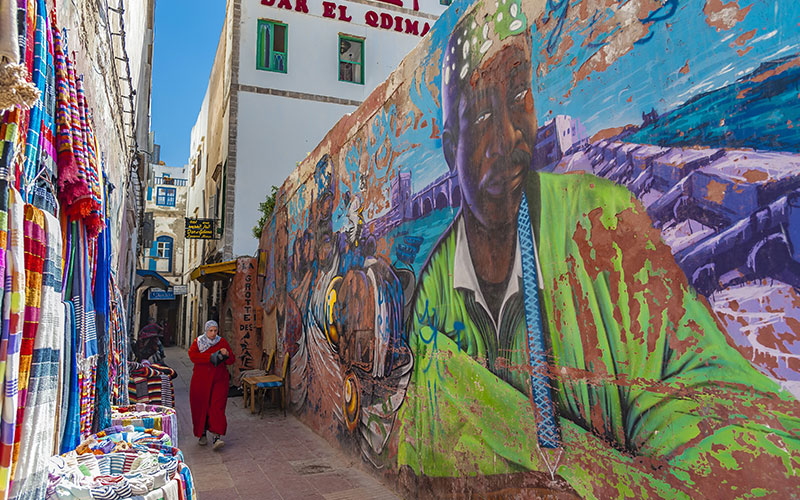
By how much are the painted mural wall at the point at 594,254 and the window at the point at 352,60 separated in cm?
1179

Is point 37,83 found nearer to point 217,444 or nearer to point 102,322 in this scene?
point 102,322

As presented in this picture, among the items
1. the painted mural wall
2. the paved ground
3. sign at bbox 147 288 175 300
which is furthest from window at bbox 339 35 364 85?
sign at bbox 147 288 175 300

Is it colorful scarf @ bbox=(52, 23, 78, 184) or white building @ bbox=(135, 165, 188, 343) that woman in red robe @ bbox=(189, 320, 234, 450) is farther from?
white building @ bbox=(135, 165, 188, 343)

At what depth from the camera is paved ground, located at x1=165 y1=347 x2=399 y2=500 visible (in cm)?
486

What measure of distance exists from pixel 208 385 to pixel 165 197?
2688 cm

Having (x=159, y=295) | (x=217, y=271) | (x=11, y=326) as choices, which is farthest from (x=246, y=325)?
(x=159, y=295)

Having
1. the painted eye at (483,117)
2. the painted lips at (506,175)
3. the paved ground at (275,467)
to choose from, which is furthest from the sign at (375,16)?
the painted lips at (506,175)

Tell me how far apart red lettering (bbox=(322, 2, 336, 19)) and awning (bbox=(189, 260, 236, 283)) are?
8.12 metres

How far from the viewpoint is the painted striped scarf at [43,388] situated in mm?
1911

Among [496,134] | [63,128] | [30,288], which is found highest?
[496,134]

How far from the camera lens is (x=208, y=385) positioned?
677 cm

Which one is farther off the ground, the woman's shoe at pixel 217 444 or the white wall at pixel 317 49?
the white wall at pixel 317 49

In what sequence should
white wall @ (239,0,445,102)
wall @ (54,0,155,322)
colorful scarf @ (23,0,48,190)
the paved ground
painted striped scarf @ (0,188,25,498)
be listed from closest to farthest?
painted striped scarf @ (0,188,25,498)
colorful scarf @ (23,0,48,190)
wall @ (54,0,155,322)
the paved ground
white wall @ (239,0,445,102)

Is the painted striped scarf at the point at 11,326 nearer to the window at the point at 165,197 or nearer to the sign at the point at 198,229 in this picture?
the sign at the point at 198,229
